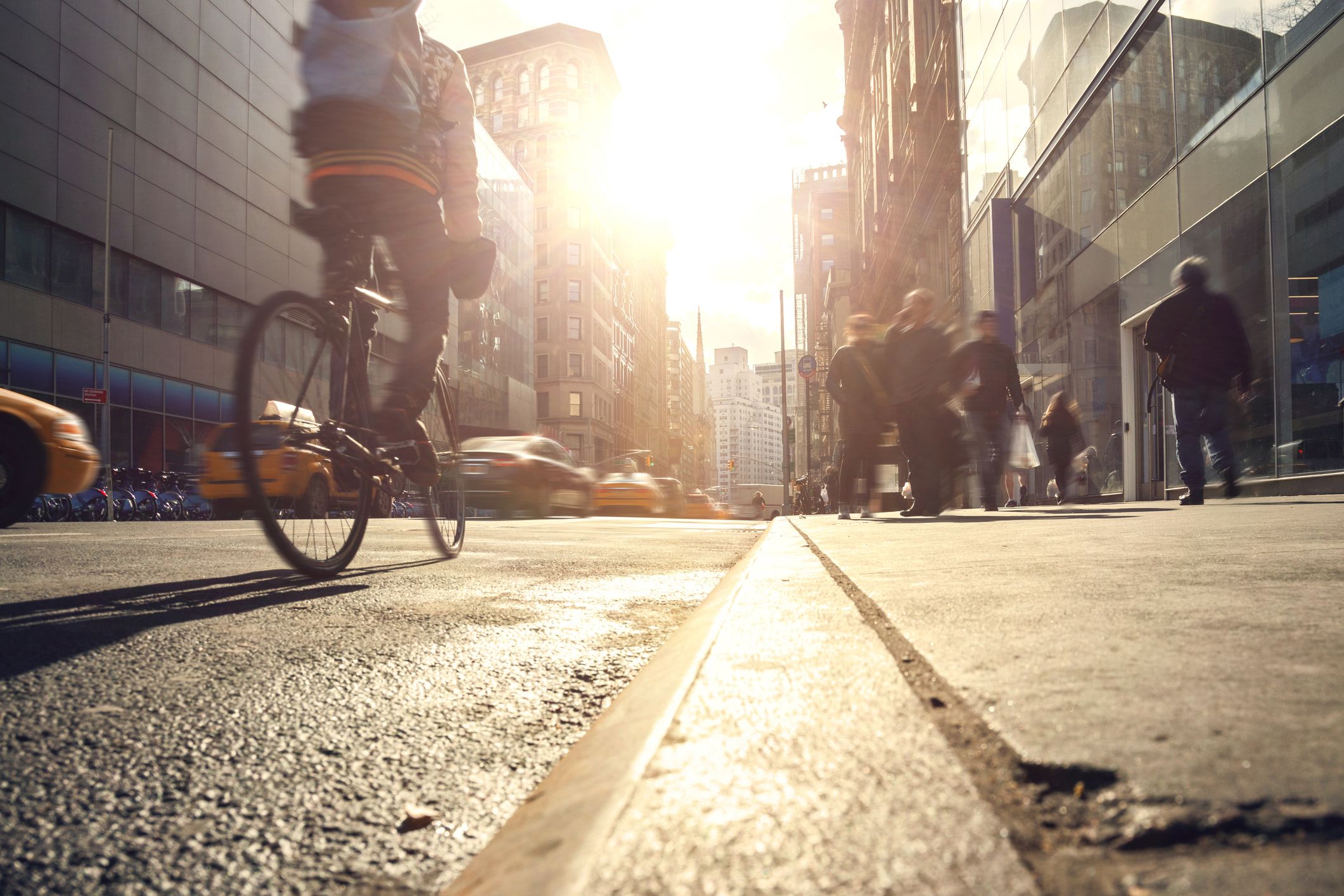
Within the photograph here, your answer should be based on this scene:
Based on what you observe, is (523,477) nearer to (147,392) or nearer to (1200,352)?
(1200,352)

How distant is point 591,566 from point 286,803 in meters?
2.62

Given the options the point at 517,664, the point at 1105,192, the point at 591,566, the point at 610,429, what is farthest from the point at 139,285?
the point at 610,429

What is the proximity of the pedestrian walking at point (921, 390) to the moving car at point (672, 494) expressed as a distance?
48.4 ft

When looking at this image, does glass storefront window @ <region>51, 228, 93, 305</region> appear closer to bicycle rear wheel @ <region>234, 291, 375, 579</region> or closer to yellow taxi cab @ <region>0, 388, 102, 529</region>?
yellow taxi cab @ <region>0, 388, 102, 529</region>

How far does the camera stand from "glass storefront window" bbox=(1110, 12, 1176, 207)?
1171 centimetres

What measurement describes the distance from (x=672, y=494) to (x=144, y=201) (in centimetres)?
1605

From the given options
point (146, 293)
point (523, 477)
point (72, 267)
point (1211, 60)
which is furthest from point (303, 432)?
point (146, 293)

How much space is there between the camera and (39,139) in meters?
20.8

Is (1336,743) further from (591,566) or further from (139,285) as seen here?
(139,285)

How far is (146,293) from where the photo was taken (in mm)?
23562

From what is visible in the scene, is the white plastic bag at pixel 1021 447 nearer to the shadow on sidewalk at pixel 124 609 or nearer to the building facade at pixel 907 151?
the shadow on sidewalk at pixel 124 609

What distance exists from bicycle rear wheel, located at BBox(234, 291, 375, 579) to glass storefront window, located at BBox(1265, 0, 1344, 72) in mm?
9556

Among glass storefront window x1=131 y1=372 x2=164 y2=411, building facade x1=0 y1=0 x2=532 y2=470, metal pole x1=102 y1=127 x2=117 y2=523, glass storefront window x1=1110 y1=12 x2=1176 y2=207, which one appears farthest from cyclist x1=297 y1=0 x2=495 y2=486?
glass storefront window x1=131 y1=372 x2=164 y2=411

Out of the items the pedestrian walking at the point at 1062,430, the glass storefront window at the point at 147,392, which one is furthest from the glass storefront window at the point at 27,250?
the pedestrian walking at the point at 1062,430
